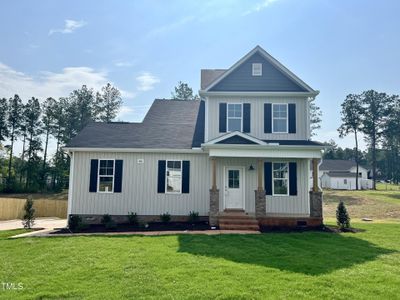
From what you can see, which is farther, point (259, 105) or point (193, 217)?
point (259, 105)

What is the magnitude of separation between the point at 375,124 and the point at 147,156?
47.9m

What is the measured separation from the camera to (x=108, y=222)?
13539 millimetres

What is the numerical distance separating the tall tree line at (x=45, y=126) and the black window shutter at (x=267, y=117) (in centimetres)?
3574

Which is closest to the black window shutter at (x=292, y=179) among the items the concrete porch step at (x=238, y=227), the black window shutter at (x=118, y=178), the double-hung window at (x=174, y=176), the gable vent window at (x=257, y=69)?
the concrete porch step at (x=238, y=227)

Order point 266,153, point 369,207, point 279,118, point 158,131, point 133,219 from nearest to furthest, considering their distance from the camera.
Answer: point 266,153 < point 133,219 < point 279,118 < point 158,131 < point 369,207

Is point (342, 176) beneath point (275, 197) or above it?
above

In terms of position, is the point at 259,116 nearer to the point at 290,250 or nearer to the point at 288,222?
the point at 288,222

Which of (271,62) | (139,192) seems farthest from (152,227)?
(271,62)

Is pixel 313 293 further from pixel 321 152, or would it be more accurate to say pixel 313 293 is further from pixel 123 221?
pixel 123 221

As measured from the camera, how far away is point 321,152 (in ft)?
44.4

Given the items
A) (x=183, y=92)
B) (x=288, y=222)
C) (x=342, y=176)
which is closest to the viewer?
(x=288, y=222)

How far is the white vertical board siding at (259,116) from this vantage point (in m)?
15.2

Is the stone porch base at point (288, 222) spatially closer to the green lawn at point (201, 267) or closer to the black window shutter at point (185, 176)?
the green lawn at point (201, 267)

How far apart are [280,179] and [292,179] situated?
55 centimetres
